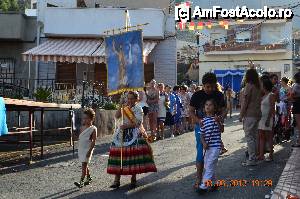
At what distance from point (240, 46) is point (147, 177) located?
35.7 m

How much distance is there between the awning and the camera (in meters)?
20.1

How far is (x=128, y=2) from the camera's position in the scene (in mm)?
26844

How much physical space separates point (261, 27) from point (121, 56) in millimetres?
37001

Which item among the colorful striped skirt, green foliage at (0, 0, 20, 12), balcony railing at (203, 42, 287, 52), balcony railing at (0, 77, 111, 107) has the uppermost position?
green foliage at (0, 0, 20, 12)

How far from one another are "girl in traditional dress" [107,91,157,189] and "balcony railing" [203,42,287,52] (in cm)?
3603

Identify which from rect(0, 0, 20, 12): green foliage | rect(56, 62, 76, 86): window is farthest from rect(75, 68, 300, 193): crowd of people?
rect(0, 0, 20, 12): green foliage

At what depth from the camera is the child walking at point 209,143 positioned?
726cm

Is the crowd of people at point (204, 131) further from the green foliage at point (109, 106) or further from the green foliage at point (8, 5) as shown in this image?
the green foliage at point (8, 5)

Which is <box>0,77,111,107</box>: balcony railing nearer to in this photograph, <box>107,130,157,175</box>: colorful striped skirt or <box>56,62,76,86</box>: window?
<box>56,62,76,86</box>: window

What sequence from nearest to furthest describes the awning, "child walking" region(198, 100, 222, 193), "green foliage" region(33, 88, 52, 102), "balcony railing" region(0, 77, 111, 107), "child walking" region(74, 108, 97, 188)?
"child walking" region(198, 100, 222, 193) → "child walking" region(74, 108, 97, 188) → "green foliage" region(33, 88, 52, 102) → "balcony railing" region(0, 77, 111, 107) → the awning

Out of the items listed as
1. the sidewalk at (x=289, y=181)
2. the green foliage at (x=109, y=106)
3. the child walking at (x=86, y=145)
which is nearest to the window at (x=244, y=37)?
the green foliage at (x=109, y=106)

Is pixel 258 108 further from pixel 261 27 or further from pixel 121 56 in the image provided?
pixel 261 27

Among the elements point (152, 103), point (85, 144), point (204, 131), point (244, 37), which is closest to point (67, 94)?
point (152, 103)

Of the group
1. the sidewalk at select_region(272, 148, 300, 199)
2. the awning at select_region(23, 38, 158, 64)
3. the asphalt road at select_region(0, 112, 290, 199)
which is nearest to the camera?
the sidewalk at select_region(272, 148, 300, 199)
